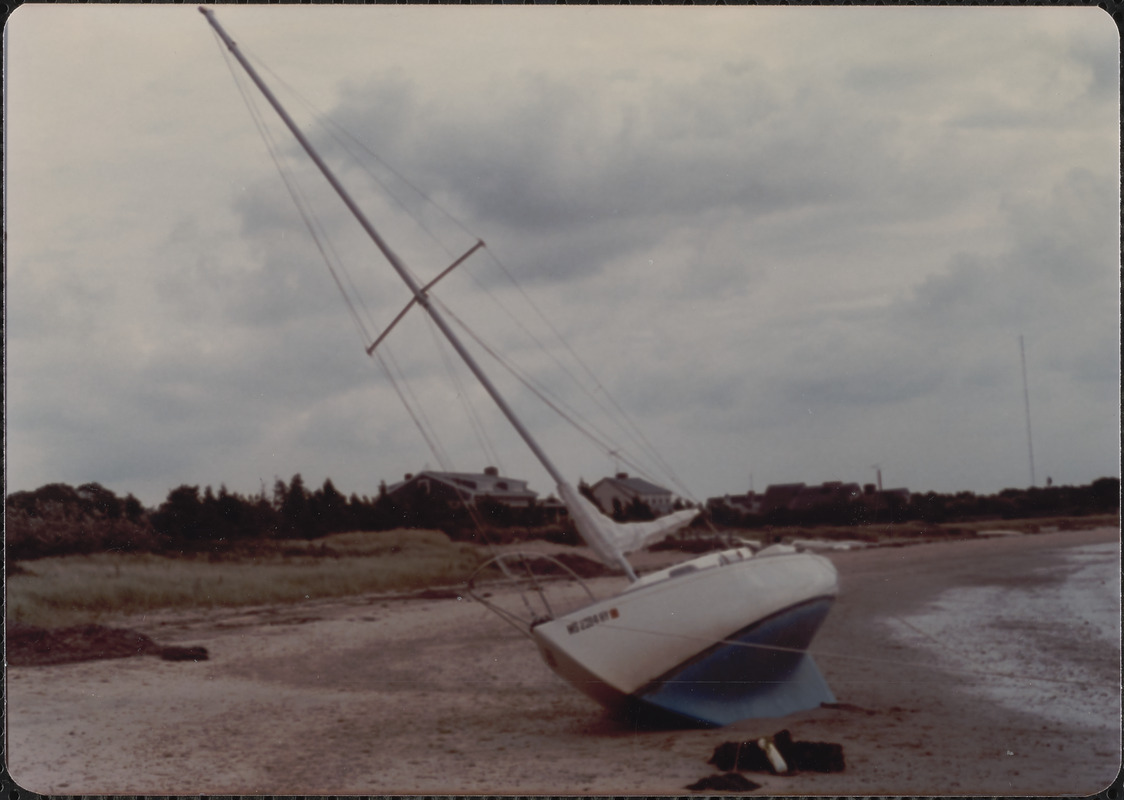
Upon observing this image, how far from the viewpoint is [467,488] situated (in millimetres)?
8188

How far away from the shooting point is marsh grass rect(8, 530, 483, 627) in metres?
9.18

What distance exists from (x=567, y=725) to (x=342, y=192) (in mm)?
4594

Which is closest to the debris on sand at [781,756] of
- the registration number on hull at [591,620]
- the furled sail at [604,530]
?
the registration number on hull at [591,620]

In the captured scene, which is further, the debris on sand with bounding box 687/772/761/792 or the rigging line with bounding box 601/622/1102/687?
the rigging line with bounding box 601/622/1102/687

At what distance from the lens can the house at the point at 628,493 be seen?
7907 mm

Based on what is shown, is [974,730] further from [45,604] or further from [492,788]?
[45,604]

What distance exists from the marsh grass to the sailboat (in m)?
3.57

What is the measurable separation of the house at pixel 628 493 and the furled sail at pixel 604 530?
0.18 metres

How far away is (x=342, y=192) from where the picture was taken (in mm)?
7727

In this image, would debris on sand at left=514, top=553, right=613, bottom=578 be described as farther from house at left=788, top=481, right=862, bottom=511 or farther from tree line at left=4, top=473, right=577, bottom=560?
A: house at left=788, top=481, right=862, bottom=511

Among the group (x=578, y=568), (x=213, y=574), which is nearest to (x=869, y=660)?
(x=213, y=574)

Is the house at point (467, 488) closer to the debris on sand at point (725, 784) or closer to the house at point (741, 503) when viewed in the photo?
the house at point (741, 503)

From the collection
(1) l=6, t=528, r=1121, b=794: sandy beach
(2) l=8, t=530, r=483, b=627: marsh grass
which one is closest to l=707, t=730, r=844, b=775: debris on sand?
(1) l=6, t=528, r=1121, b=794: sandy beach

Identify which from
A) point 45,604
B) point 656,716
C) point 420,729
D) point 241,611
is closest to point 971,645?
point 656,716
